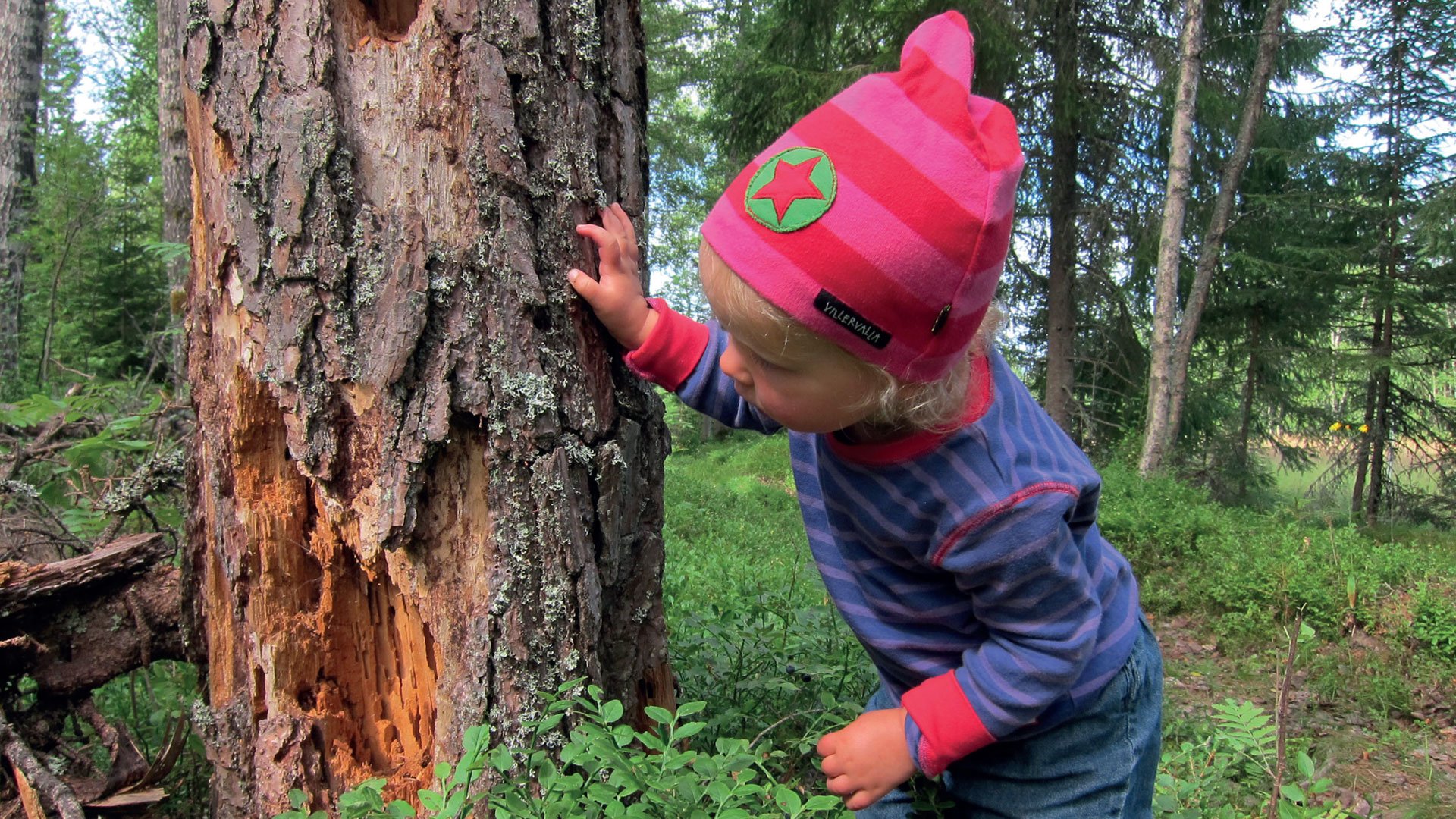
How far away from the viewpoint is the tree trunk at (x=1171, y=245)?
975cm

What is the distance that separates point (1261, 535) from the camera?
725cm

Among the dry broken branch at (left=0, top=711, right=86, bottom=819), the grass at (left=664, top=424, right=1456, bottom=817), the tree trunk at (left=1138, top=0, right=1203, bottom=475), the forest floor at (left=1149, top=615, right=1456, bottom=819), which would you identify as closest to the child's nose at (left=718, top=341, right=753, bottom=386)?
the grass at (left=664, top=424, right=1456, bottom=817)

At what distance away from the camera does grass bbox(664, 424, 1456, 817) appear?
2418 millimetres

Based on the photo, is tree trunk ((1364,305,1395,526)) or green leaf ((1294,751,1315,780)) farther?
tree trunk ((1364,305,1395,526))

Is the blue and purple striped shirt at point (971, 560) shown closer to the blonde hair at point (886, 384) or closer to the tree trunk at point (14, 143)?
the blonde hair at point (886, 384)

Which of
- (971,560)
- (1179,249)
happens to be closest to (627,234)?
(971,560)

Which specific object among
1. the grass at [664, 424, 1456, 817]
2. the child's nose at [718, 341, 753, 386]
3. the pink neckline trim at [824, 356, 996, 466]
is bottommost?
the grass at [664, 424, 1456, 817]

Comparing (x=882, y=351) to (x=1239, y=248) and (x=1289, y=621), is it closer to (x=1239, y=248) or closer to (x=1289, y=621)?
(x=1289, y=621)

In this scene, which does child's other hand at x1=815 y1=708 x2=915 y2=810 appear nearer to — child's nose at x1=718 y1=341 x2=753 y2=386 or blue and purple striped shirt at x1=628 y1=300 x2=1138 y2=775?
blue and purple striped shirt at x1=628 y1=300 x2=1138 y2=775

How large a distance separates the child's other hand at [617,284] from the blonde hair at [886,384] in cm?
31

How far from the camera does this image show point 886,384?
1503 mm

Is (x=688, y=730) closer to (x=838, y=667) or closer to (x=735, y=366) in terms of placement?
(x=735, y=366)

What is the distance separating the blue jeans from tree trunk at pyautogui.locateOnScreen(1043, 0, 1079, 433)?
1085cm

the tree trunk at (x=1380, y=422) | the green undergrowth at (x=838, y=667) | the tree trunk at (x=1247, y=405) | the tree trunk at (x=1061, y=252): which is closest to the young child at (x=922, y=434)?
the green undergrowth at (x=838, y=667)
